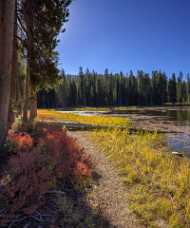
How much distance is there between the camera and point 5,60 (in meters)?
6.92

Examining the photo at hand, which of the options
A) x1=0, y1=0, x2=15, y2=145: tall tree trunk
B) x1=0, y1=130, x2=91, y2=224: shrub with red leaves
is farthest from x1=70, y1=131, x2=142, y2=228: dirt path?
x1=0, y1=0, x2=15, y2=145: tall tree trunk

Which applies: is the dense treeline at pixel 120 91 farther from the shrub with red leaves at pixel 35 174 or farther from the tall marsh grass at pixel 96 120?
the shrub with red leaves at pixel 35 174

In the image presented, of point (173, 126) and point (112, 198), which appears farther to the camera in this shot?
point (173, 126)

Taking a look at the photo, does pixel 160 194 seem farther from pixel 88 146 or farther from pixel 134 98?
pixel 134 98

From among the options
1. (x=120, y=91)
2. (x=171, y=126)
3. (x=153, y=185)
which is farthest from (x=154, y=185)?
(x=120, y=91)

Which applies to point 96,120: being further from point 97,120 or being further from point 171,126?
point 171,126

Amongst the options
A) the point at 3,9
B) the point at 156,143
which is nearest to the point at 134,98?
the point at 156,143

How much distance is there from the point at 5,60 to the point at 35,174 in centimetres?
342

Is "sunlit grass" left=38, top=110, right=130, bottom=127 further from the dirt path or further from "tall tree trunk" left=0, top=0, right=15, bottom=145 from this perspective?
"tall tree trunk" left=0, top=0, right=15, bottom=145

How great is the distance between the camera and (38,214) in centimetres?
427

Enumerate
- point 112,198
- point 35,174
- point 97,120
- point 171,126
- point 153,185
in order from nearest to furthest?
1. point 35,174
2. point 112,198
3. point 153,185
4. point 171,126
5. point 97,120

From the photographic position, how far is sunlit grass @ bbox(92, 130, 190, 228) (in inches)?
206

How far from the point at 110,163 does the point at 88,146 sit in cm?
285

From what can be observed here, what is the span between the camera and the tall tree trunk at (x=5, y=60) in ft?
22.3
